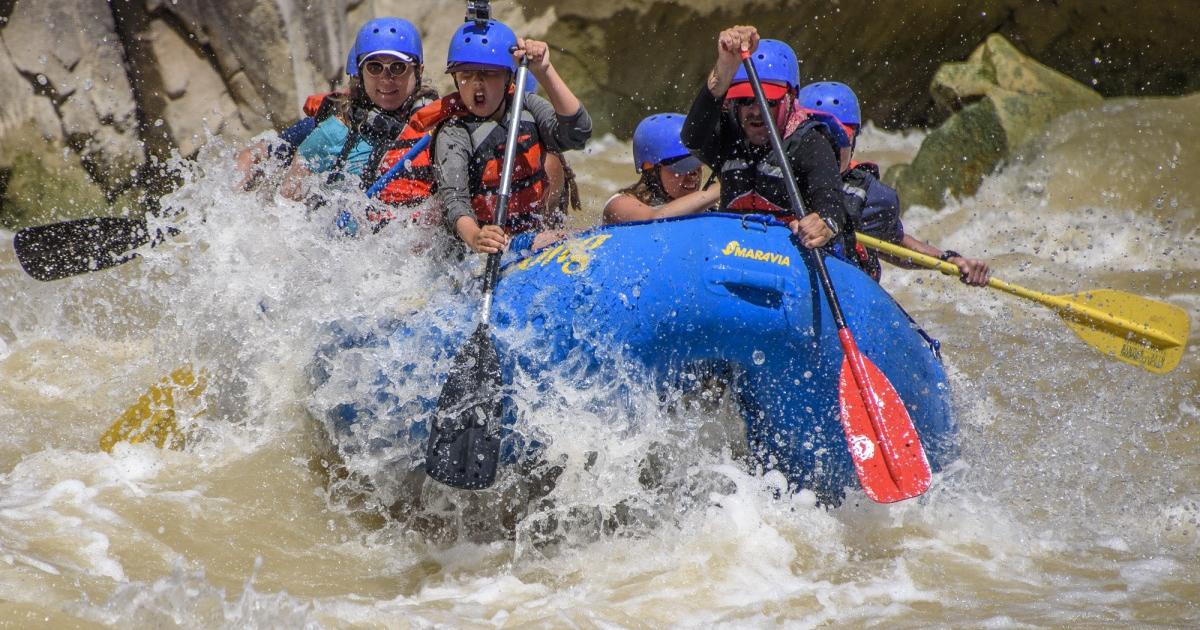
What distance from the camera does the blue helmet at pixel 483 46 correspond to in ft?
14.1

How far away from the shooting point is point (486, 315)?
3736 millimetres

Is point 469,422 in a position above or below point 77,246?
below

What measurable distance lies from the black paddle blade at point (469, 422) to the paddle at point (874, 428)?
108 centimetres

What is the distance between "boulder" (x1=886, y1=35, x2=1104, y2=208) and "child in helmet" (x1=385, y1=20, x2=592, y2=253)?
4.74 m

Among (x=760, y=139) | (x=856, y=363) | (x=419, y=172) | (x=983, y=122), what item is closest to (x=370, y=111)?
(x=419, y=172)

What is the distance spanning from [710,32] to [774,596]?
676cm

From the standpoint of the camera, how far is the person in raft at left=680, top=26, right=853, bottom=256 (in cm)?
402

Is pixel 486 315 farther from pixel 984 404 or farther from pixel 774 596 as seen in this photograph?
pixel 984 404

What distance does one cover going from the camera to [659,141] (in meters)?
4.77

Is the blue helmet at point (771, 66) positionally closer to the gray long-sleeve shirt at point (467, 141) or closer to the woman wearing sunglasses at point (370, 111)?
the gray long-sleeve shirt at point (467, 141)

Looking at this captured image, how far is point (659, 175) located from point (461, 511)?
5.45 ft

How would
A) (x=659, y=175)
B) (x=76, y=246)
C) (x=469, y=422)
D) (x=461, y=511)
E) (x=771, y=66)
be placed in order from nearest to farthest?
(x=469, y=422), (x=461, y=511), (x=771, y=66), (x=659, y=175), (x=76, y=246)

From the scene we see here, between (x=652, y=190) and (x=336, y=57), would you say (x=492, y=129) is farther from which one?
(x=336, y=57)

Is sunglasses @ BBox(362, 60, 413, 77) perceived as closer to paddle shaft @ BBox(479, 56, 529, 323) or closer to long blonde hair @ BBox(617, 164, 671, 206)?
paddle shaft @ BBox(479, 56, 529, 323)
